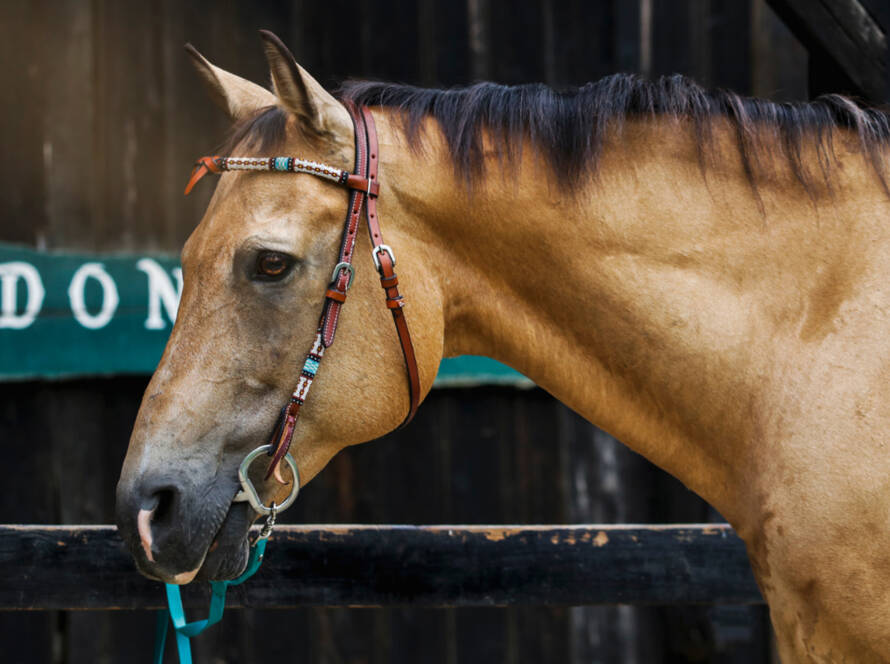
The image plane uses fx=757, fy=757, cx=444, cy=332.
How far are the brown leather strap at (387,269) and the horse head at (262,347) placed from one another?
18 millimetres

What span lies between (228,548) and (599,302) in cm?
84

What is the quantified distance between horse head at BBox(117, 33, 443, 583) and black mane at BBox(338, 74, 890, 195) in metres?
0.15

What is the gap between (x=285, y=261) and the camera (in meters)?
1.41

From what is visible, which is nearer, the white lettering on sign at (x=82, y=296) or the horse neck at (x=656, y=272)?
the horse neck at (x=656, y=272)

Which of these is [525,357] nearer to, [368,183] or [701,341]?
[701,341]

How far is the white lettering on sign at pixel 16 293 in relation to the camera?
302 cm

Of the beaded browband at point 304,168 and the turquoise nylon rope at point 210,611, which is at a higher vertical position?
the beaded browband at point 304,168

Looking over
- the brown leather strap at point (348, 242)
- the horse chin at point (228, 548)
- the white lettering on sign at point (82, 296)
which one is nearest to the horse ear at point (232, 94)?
the brown leather strap at point (348, 242)

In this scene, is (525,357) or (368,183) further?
Answer: (525,357)

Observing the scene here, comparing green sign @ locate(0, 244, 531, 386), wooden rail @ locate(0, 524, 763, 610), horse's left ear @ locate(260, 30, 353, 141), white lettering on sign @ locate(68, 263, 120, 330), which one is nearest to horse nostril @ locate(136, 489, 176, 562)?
wooden rail @ locate(0, 524, 763, 610)

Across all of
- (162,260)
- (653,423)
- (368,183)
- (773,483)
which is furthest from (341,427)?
(162,260)

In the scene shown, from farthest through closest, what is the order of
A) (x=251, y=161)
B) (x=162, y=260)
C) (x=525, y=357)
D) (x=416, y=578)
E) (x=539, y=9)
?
1. (x=539, y=9)
2. (x=162, y=260)
3. (x=416, y=578)
4. (x=525, y=357)
5. (x=251, y=161)

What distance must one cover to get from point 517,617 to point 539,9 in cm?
272

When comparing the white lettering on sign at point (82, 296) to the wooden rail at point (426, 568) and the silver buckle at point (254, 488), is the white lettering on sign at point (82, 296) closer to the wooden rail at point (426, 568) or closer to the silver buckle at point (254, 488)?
the wooden rail at point (426, 568)
